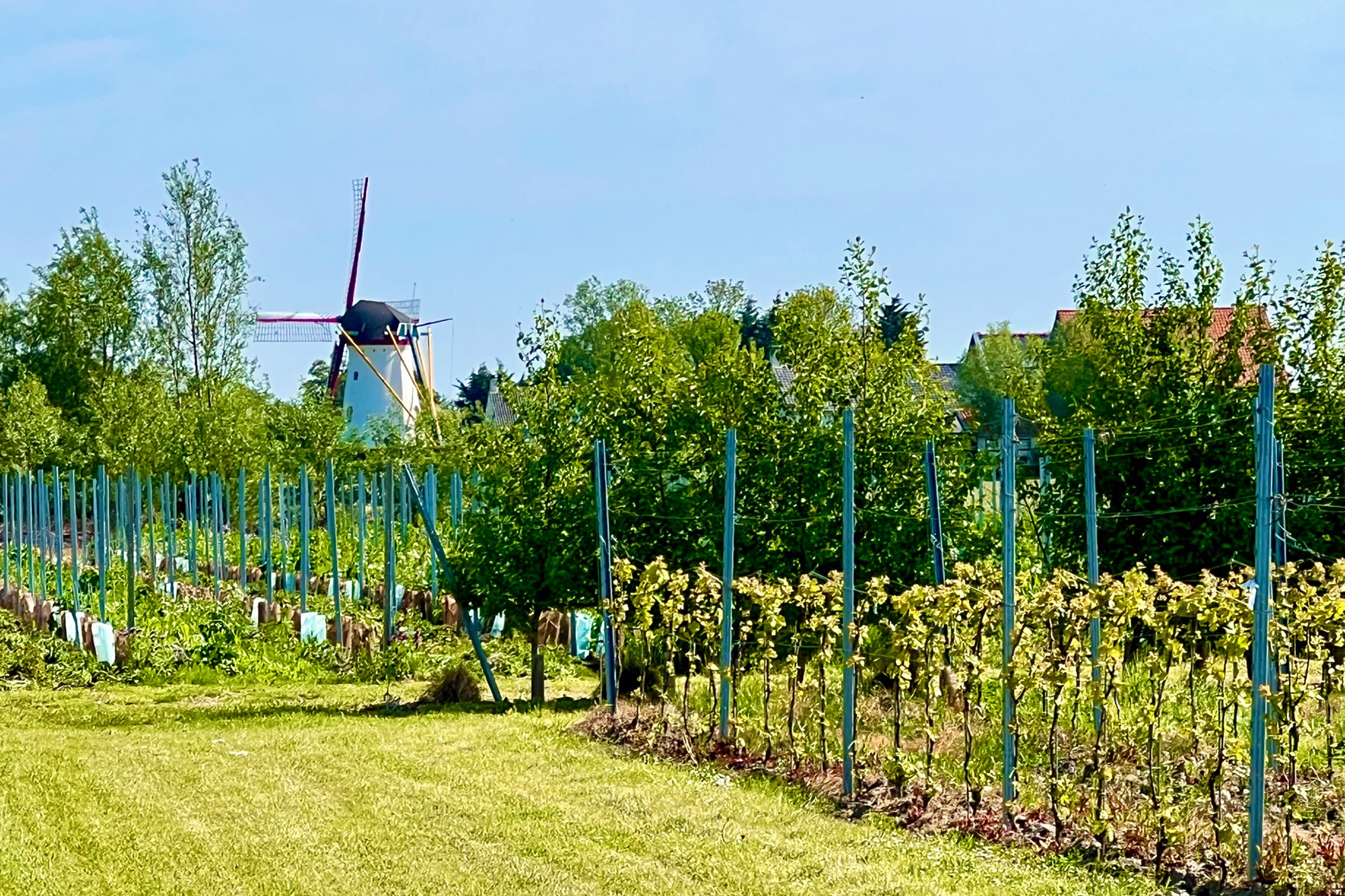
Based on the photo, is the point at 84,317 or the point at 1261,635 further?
the point at 84,317

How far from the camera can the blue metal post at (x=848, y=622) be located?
777cm

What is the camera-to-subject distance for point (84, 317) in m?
41.0

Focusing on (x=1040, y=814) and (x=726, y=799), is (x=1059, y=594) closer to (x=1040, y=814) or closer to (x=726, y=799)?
(x=1040, y=814)

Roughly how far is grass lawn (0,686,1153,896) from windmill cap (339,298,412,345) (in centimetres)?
4072

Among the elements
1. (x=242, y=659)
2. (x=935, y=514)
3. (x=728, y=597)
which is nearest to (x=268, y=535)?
(x=242, y=659)

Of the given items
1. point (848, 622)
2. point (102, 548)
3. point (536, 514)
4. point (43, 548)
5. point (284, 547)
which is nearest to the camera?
point (848, 622)

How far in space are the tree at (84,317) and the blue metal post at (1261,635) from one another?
122 feet

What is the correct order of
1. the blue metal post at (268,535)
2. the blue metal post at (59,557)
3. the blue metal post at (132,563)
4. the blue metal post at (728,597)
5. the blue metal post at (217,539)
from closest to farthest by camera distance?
the blue metal post at (728,597)
the blue metal post at (132,563)
the blue metal post at (268,535)
the blue metal post at (217,539)
the blue metal post at (59,557)

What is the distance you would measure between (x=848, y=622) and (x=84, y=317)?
36947 millimetres

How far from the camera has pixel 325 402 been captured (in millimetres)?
36594

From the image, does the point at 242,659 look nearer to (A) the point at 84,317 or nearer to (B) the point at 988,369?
(A) the point at 84,317

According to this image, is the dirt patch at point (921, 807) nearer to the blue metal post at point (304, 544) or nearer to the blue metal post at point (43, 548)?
the blue metal post at point (304, 544)

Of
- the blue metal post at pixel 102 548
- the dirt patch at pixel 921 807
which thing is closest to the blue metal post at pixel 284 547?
the blue metal post at pixel 102 548

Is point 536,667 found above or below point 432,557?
below
